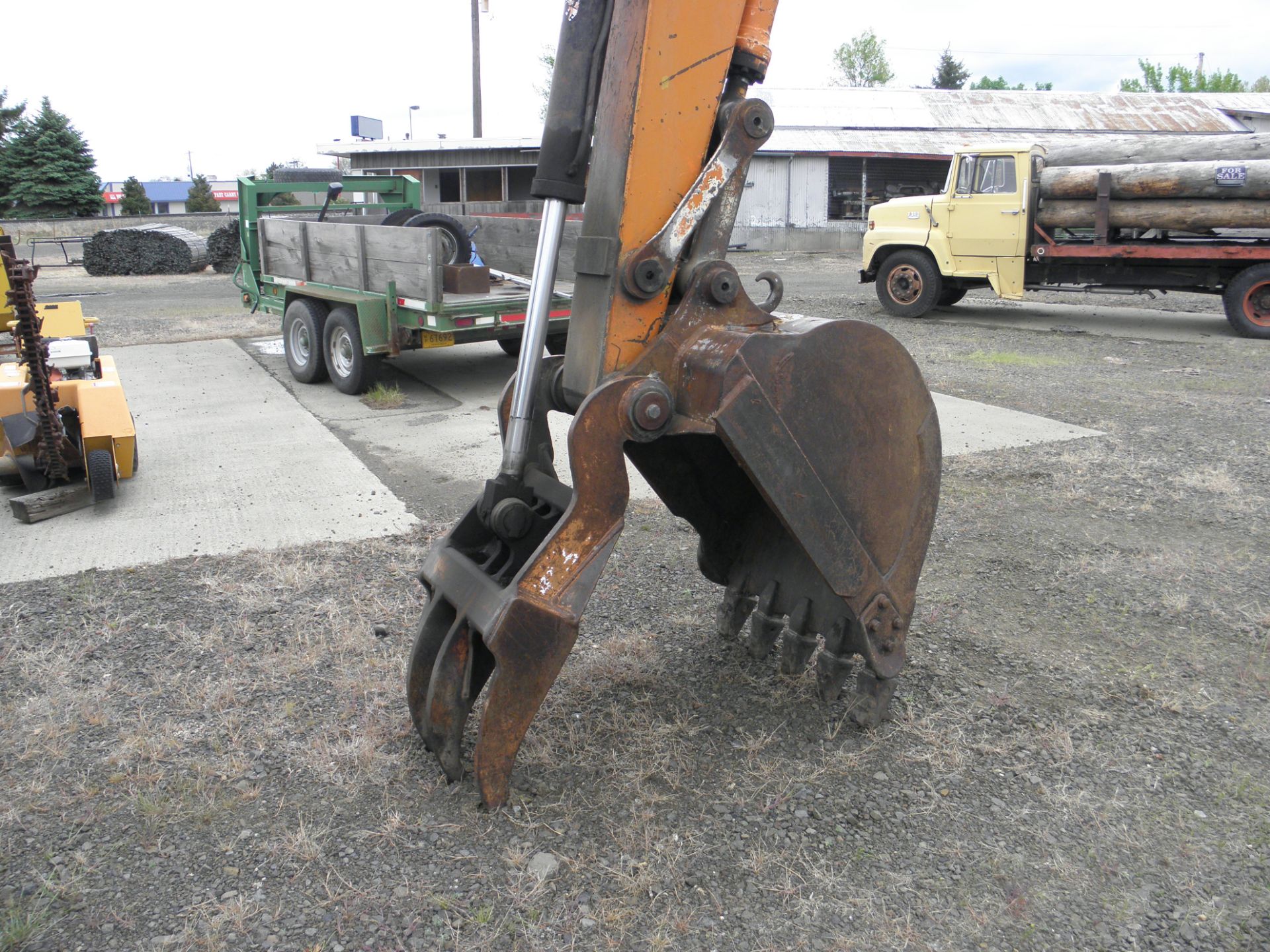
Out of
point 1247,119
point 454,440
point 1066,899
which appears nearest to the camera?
point 1066,899

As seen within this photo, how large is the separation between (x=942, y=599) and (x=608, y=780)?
1913mm

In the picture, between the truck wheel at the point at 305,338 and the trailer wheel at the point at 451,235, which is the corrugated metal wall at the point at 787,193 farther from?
the truck wheel at the point at 305,338

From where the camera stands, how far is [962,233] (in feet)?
41.5

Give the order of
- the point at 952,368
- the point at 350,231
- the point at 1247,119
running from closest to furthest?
1. the point at 350,231
2. the point at 952,368
3. the point at 1247,119

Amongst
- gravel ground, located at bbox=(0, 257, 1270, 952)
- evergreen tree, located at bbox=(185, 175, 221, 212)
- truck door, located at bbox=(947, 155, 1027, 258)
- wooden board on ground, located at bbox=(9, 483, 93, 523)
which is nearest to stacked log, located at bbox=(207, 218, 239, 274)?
truck door, located at bbox=(947, 155, 1027, 258)

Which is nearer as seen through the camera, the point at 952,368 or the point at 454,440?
the point at 454,440

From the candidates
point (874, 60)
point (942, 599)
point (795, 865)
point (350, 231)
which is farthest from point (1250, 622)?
point (874, 60)

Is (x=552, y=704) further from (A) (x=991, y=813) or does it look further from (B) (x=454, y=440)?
(B) (x=454, y=440)

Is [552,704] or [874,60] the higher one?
[874,60]

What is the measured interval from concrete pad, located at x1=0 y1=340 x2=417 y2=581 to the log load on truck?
8.67 meters

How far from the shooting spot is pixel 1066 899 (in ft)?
7.80

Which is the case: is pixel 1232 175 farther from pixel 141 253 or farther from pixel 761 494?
pixel 141 253

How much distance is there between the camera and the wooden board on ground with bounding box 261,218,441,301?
24.5 ft

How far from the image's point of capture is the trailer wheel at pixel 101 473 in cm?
513
